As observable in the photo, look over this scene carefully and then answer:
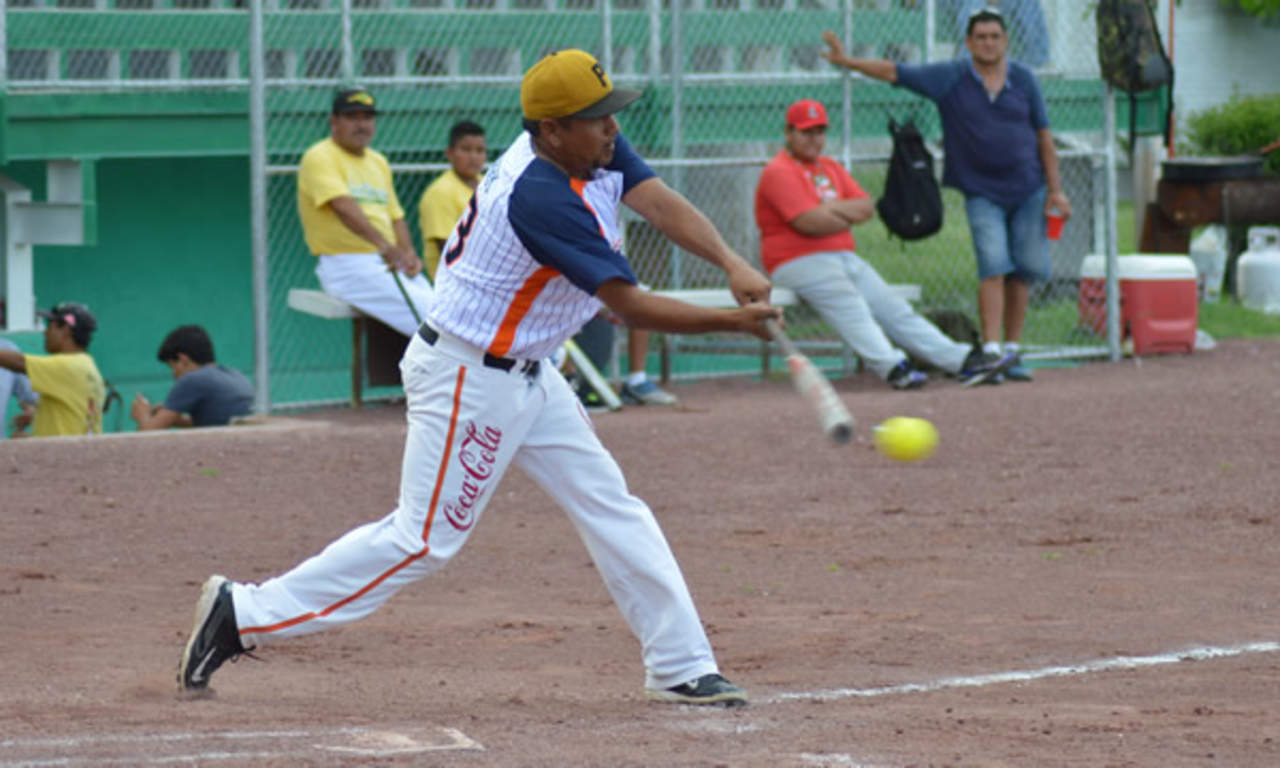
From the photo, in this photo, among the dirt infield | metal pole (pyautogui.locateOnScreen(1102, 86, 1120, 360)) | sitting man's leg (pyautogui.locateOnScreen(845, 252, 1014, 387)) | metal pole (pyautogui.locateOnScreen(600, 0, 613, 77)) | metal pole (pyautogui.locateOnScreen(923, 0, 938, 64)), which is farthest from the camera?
metal pole (pyautogui.locateOnScreen(923, 0, 938, 64))

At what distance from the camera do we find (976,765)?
4.76 metres

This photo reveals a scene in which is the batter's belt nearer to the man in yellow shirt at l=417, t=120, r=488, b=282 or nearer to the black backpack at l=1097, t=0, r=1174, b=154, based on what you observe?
the man in yellow shirt at l=417, t=120, r=488, b=282

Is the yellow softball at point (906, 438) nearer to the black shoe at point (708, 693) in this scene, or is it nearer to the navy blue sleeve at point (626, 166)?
the black shoe at point (708, 693)

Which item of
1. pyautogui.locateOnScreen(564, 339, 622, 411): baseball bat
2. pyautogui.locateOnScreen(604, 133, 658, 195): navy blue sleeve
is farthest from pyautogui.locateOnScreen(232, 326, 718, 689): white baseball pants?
pyautogui.locateOnScreen(564, 339, 622, 411): baseball bat

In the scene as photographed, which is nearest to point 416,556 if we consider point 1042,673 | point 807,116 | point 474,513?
point 474,513

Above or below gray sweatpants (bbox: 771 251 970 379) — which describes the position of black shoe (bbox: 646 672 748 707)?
below

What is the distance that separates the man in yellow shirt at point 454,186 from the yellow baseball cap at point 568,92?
6.98 m

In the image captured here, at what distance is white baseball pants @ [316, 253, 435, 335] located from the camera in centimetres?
1211

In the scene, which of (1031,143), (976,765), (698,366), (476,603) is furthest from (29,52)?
(976,765)

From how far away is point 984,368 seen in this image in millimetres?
13203

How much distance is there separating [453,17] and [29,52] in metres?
2.88

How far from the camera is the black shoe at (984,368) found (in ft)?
43.2

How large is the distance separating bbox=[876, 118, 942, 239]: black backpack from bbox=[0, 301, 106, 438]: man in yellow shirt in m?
5.30

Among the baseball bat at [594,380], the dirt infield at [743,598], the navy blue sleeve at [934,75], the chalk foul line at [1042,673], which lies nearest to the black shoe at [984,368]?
the dirt infield at [743,598]
